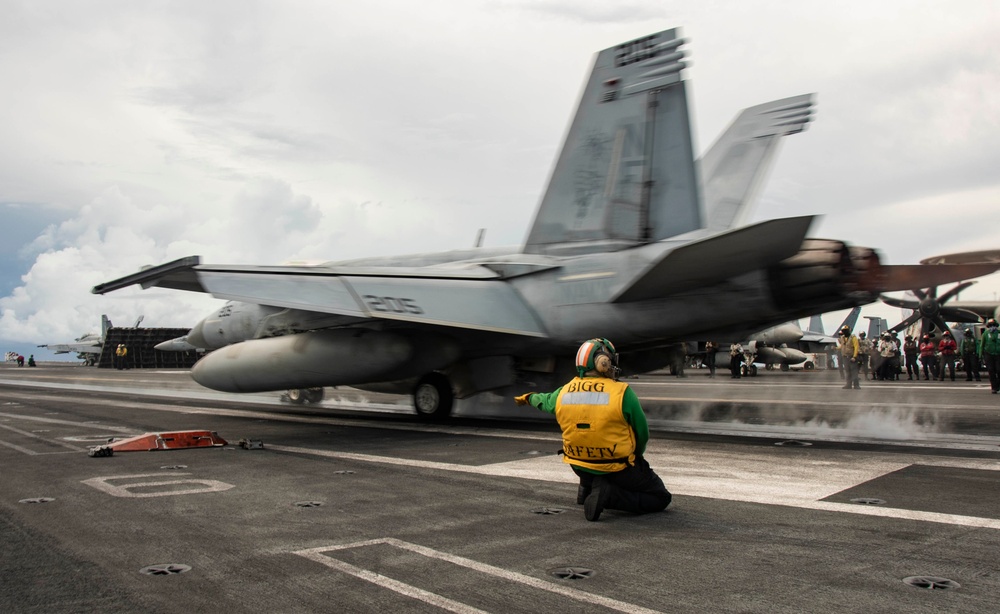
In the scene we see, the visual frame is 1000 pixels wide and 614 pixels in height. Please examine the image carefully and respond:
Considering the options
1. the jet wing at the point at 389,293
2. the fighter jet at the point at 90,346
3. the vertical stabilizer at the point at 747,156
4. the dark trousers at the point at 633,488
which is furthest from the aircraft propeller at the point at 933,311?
the fighter jet at the point at 90,346

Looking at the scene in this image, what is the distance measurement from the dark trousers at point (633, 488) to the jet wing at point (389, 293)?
574 centimetres

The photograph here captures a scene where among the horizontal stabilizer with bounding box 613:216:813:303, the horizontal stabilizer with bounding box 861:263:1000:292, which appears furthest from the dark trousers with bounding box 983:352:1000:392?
the horizontal stabilizer with bounding box 613:216:813:303

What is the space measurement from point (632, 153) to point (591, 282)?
2049 millimetres

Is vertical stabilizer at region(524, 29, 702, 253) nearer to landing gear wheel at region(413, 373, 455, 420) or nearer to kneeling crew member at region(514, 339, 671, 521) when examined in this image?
landing gear wheel at region(413, 373, 455, 420)

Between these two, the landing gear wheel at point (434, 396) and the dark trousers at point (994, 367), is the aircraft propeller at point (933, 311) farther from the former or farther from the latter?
the landing gear wheel at point (434, 396)

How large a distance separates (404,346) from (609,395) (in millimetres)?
7571

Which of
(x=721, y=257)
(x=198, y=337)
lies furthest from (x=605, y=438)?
(x=198, y=337)

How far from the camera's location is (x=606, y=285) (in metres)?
11.3

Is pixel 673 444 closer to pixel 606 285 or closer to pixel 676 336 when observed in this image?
pixel 676 336

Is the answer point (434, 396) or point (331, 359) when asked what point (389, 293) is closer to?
point (331, 359)

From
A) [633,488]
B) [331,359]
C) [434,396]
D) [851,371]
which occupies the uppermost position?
[331,359]

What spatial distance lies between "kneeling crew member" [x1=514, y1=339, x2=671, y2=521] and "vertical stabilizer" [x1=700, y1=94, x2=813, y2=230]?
987 centimetres

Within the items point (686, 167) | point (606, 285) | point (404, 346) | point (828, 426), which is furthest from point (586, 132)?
point (828, 426)

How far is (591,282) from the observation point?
11.5m
